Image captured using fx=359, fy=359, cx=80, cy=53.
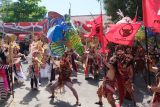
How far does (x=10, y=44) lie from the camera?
10.1 m

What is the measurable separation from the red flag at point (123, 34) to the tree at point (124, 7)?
10085 mm

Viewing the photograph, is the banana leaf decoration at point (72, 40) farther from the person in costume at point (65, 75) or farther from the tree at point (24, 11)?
the tree at point (24, 11)

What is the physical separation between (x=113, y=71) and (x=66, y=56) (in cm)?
215

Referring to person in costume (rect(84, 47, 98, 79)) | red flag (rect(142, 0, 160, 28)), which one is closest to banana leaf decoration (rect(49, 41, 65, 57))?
person in costume (rect(84, 47, 98, 79))

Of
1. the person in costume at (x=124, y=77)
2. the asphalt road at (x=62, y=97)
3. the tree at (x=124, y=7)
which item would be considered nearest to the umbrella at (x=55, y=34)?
the asphalt road at (x=62, y=97)

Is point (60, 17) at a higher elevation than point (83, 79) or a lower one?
higher

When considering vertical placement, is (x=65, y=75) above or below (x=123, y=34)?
below

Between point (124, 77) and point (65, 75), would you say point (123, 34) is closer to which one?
point (124, 77)

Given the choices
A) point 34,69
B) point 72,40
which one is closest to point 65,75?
point 34,69

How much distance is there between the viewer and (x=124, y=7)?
1981cm

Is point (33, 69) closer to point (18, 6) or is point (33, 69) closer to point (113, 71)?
point (113, 71)

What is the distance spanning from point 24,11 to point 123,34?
41.0 meters

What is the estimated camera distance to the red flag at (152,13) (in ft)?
21.4

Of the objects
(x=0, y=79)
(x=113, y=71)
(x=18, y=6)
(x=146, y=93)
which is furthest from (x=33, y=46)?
(x=18, y=6)
